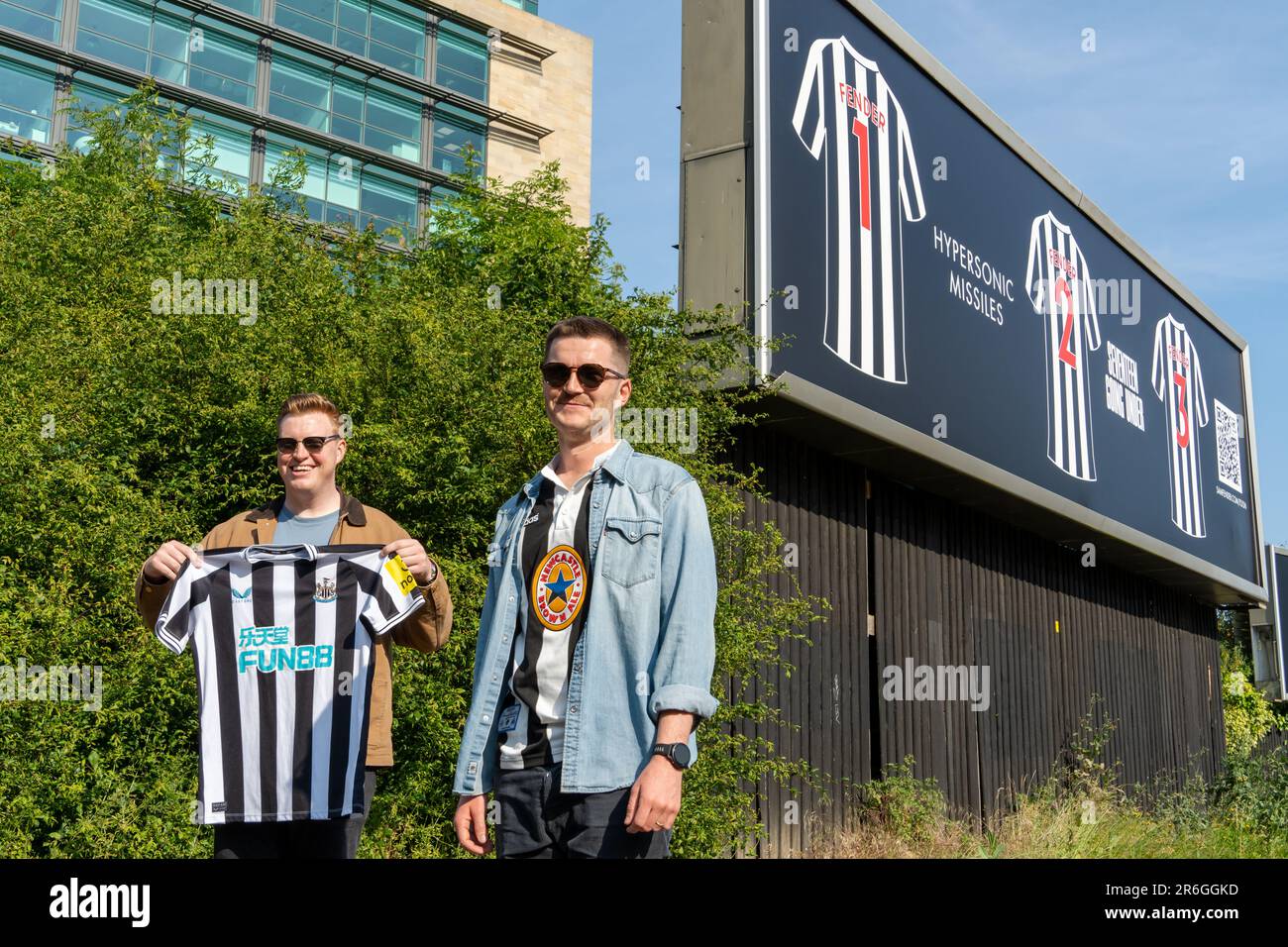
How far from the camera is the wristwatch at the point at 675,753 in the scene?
2.50 meters

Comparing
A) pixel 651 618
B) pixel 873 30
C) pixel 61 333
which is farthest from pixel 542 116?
pixel 651 618

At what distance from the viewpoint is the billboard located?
865cm

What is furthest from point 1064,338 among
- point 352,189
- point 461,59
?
point 461,59

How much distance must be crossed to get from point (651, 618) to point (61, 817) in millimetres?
3572

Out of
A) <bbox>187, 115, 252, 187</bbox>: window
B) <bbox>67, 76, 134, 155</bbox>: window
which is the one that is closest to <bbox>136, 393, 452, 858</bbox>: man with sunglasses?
<bbox>67, 76, 134, 155</bbox>: window

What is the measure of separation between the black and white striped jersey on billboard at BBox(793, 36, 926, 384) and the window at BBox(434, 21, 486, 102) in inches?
1434

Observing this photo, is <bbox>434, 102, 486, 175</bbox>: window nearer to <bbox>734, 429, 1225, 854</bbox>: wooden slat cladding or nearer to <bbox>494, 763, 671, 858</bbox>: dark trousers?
<bbox>734, 429, 1225, 854</bbox>: wooden slat cladding

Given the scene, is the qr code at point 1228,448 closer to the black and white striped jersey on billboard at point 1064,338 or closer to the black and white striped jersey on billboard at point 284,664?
the black and white striped jersey on billboard at point 1064,338

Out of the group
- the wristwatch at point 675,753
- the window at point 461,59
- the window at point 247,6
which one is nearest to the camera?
the wristwatch at point 675,753

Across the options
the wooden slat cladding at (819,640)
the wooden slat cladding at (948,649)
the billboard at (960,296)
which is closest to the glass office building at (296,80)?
the billboard at (960,296)

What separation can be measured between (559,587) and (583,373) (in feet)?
1.69

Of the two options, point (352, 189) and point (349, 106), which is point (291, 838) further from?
point (349, 106)
